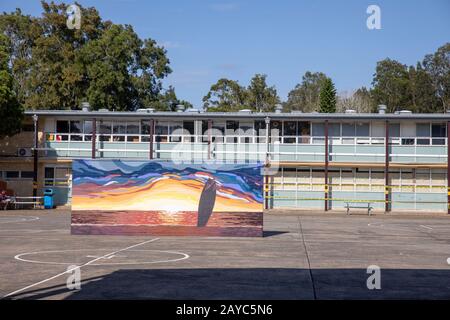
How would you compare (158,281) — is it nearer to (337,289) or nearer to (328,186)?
(337,289)

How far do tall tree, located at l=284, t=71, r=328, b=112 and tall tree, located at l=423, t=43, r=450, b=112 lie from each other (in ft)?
64.2

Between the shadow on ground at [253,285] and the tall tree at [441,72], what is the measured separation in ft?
248

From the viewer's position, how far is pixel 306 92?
11125 cm

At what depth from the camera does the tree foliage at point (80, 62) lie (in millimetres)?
67250

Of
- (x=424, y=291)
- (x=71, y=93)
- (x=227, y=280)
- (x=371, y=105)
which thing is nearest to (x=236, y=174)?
(x=227, y=280)

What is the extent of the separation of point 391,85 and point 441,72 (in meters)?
6.16

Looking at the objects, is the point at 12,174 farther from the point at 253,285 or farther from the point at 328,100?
the point at 328,100

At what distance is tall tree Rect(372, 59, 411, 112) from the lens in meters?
90.3

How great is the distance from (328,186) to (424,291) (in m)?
34.2

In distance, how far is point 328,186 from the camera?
154 ft

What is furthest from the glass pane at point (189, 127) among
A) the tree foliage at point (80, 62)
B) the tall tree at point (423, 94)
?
the tall tree at point (423, 94)

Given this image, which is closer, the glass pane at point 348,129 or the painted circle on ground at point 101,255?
the painted circle on ground at point 101,255

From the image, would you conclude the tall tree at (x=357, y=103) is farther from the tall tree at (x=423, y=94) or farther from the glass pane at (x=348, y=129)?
the glass pane at (x=348, y=129)

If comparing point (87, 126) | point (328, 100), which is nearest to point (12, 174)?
point (87, 126)
